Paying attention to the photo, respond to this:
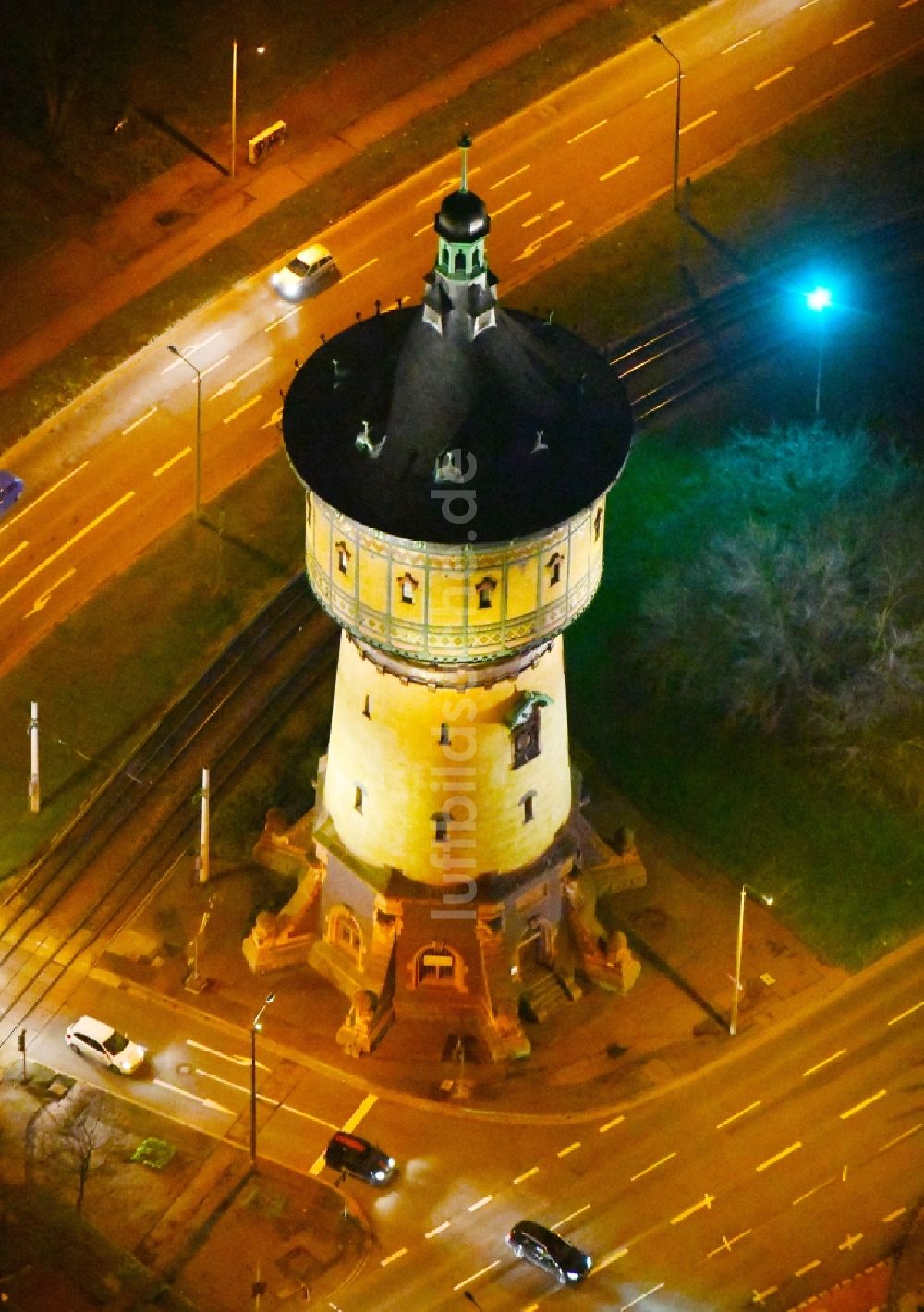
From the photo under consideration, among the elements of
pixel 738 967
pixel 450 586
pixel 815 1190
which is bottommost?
pixel 815 1190

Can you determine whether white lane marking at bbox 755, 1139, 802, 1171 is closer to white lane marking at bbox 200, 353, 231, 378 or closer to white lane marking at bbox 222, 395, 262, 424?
white lane marking at bbox 222, 395, 262, 424

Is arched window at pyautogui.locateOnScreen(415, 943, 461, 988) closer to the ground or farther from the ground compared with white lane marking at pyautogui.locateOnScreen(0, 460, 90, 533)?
closer to the ground

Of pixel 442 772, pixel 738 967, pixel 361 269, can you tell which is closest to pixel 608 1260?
pixel 738 967

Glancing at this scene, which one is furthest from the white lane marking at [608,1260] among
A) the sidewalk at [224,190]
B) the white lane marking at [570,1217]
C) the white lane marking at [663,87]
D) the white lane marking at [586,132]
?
the white lane marking at [663,87]

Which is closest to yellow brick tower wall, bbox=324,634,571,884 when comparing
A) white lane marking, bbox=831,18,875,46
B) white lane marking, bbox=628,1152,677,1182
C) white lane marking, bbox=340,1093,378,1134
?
white lane marking, bbox=340,1093,378,1134

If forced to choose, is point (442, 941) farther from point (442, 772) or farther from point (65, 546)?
point (65, 546)

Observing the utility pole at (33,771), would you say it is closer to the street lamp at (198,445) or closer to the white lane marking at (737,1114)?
the street lamp at (198,445)
